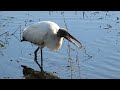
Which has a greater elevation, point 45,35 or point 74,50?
point 45,35

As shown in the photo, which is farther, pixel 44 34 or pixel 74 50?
pixel 44 34

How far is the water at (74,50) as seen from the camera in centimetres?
577

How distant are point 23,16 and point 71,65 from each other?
15.9ft

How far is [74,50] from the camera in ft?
23.0

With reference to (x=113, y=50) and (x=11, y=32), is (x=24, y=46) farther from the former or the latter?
(x=113, y=50)

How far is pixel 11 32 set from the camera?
27.8ft

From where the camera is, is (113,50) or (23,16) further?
(23,16)

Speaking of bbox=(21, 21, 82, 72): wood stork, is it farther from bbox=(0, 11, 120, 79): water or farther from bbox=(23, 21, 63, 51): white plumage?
bbox=(0, 11, 120, 79): water

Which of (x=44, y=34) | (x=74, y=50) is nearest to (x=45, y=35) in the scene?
(x=44, y=34)

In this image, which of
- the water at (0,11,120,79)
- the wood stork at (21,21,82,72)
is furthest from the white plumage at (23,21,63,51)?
the water at (0,11,120,79)

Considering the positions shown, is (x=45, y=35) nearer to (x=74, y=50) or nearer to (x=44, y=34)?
(x=44, y=34)
